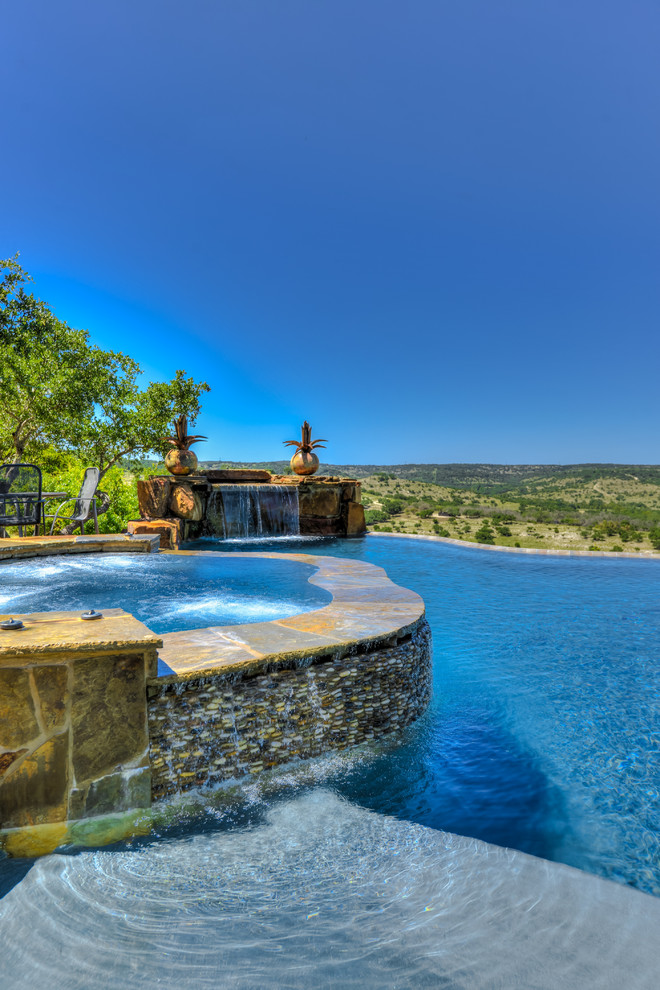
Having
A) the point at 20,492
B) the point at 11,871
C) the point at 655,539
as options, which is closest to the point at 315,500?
the point at 20,492

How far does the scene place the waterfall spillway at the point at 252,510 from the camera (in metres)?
13.0

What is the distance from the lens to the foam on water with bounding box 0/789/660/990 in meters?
1.64

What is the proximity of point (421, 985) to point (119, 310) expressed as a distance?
82.3 feet

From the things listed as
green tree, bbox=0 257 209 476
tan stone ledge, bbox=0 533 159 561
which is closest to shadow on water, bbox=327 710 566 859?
tan stone ledge, bbox=0 533 159 561

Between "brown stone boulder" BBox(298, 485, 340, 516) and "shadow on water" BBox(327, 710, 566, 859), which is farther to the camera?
"brown stone boulder" BBox(298, 485, 340, 516)

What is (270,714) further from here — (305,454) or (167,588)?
(305,454)

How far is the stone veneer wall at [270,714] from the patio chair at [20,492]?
4648 mm

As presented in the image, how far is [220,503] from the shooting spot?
13.1 meters

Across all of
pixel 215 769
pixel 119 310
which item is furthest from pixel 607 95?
pixel 119 310

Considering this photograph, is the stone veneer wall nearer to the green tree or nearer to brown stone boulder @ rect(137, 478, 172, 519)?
brown stone boulder @ rect(137, 478, 172, 519)

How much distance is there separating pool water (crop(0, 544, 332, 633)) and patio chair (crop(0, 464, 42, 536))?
565mm

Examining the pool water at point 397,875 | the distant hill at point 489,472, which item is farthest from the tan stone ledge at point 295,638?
the distant hill at point 489,472

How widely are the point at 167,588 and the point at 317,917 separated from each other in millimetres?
3801

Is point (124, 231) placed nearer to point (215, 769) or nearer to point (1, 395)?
point (1, 395)
